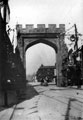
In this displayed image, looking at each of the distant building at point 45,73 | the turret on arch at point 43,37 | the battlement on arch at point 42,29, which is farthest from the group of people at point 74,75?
the distant building at point 45,73

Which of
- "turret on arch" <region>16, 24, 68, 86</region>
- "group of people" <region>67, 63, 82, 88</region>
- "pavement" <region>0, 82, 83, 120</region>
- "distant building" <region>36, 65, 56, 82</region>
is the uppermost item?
"turret on arch" <region>16, 24, 68, 86</region>

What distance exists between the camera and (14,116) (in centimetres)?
791

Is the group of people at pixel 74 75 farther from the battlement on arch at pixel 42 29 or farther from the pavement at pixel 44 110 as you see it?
the pavement at pixel 44 110

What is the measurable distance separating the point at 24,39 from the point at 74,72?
338 inches

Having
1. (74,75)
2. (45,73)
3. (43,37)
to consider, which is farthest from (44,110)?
(45,73)

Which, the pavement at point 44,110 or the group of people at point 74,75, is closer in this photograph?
the pavement at point 44,110

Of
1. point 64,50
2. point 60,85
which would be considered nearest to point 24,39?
point 64,50

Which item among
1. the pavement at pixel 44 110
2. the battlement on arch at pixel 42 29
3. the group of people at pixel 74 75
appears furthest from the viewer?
the battlement on arch at pixel 42 29

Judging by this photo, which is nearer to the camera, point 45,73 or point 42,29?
point 42,29

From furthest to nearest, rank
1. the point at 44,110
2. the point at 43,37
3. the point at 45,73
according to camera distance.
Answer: the point at 45,73, the point at 43,37, the point at 44,110

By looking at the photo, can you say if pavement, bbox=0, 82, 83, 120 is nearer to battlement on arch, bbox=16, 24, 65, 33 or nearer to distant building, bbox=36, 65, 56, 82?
battlement on arch, bbox=16, 24, 65, 33

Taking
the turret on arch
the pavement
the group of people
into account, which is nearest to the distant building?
the turret on arch

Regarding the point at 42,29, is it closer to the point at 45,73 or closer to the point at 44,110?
the point at 44,110

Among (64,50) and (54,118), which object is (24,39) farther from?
(54,118)
